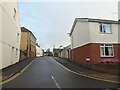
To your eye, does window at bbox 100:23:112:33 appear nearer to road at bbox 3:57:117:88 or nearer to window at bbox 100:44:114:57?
window at bbox 100:44:114:57

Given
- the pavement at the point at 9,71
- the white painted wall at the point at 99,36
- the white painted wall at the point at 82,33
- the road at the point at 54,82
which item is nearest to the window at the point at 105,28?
the white painted wall at the point at 99,36

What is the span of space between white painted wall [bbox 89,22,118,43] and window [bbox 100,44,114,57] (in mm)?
611

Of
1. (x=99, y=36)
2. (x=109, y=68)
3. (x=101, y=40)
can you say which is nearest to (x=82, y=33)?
(x=99, y=36)

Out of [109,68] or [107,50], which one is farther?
[107,50]

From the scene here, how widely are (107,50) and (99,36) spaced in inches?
78.3

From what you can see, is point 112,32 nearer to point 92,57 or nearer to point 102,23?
point 102,23

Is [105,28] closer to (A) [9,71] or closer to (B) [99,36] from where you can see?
(B) [99,36]

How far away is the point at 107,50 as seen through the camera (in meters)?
27.6

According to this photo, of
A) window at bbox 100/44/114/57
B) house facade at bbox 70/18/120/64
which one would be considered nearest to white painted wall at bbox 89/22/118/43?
house facade at bbox 70/18/120/64

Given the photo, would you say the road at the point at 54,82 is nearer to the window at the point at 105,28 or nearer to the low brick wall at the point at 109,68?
the low brick wall at the point at 109,68

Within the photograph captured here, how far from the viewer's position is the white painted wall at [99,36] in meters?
A: 27.3

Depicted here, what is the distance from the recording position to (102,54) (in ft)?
89.3

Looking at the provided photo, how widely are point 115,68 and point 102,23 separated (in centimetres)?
1004

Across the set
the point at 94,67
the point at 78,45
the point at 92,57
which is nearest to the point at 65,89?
the point at 94,67
